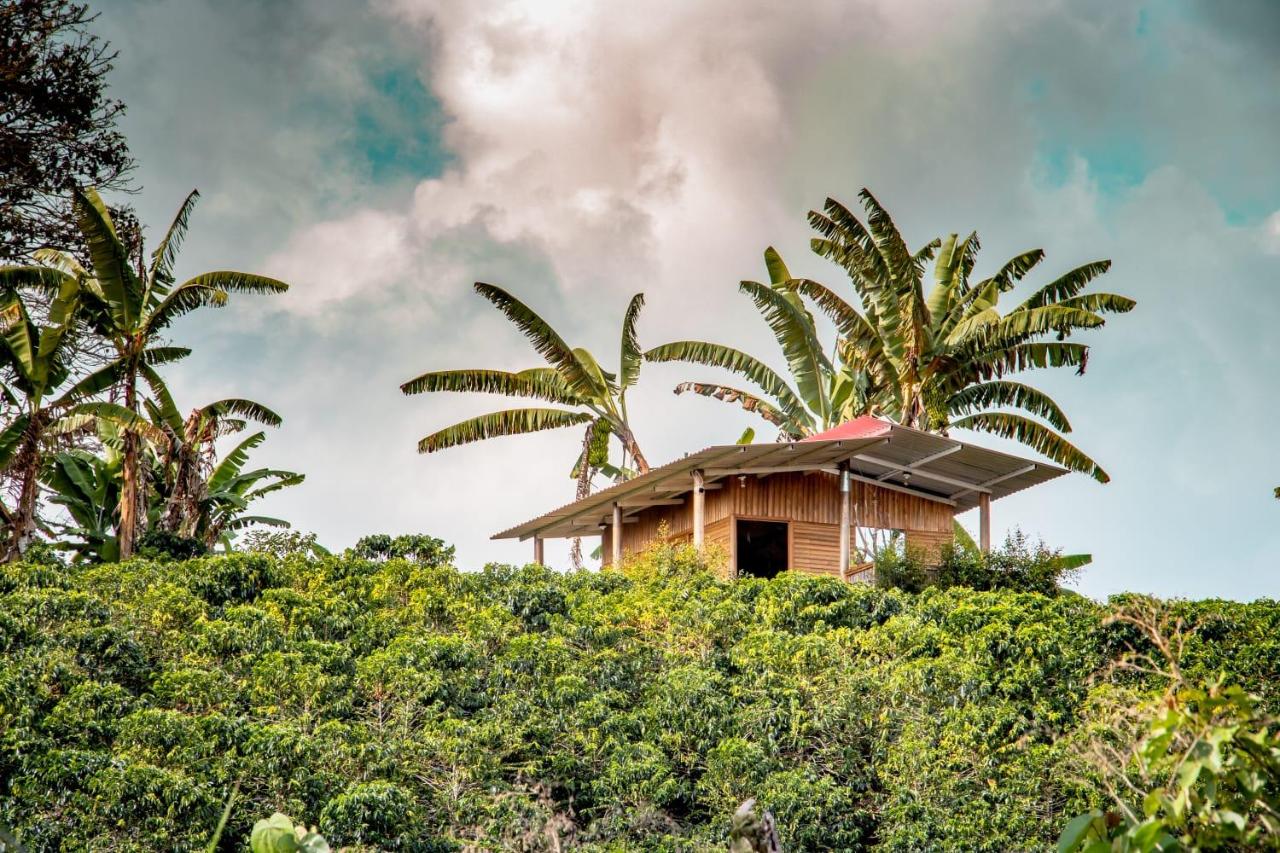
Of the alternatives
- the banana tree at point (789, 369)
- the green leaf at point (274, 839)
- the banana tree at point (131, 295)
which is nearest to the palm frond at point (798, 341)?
the banana tree at point (789, 369)

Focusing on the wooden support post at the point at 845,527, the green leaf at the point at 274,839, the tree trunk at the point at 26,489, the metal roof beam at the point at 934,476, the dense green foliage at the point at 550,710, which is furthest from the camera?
the metal roof beam at the point at 934,476

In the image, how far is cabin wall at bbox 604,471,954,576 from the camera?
890 inches

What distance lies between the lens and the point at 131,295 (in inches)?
828

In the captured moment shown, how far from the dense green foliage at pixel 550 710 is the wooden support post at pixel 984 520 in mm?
4573

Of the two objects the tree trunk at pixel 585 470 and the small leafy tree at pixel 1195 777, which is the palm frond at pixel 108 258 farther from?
the small leafy tree at pixel 1195 777

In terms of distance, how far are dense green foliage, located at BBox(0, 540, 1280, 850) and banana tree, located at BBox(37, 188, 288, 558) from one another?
107 inches

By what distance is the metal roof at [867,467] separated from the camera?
67.5ft

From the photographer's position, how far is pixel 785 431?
92.8 feet

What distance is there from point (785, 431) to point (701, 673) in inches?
521

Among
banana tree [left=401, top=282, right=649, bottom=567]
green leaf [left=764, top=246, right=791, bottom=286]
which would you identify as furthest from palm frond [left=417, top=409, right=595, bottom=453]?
green leaf [left=764, top=246, right=791, bottom=286]

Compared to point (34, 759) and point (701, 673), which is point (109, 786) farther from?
point (701, 673)

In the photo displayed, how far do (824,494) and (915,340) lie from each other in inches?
123

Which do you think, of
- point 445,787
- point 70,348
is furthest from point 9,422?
point 445,787

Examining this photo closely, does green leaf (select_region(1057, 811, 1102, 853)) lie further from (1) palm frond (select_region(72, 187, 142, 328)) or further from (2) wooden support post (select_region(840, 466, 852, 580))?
(1) palm frond (select_region(72, 187, 142, 328))
